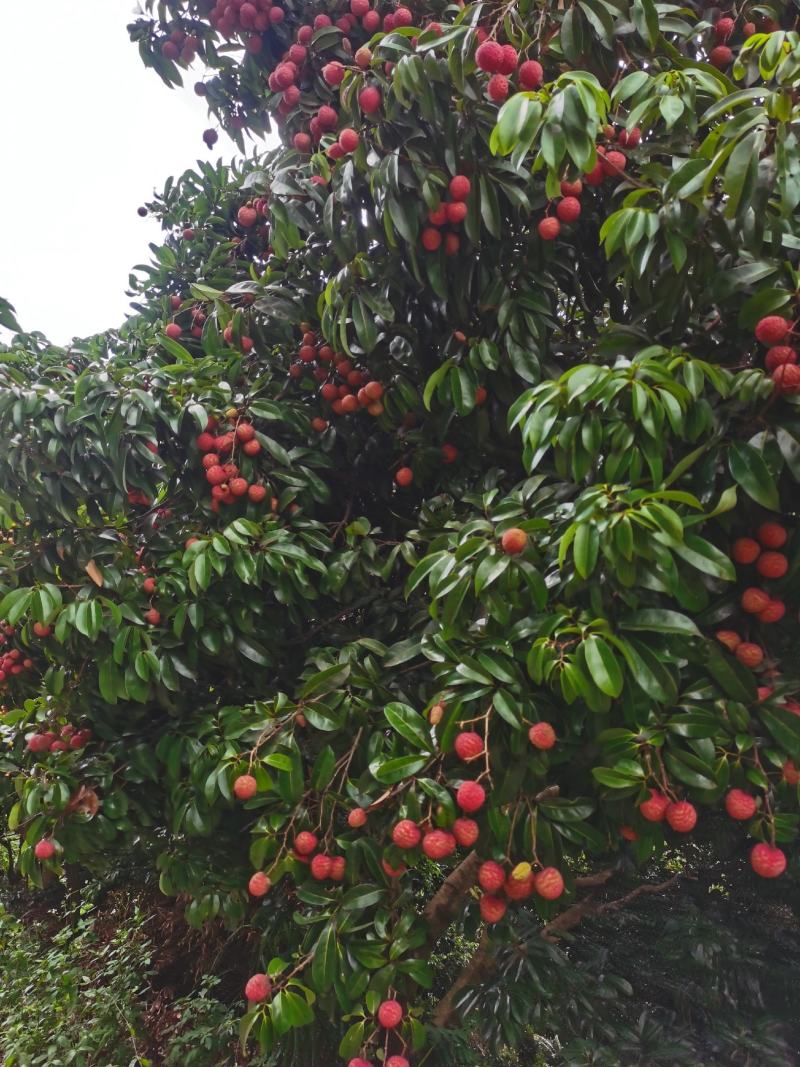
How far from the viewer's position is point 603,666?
881mm

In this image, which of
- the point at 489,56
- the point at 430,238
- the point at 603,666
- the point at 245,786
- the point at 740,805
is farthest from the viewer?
the point at 430,238

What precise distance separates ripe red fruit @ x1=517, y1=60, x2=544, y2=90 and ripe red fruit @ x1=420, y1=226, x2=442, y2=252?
288 millimetres

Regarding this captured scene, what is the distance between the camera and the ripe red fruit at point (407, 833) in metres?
1.04

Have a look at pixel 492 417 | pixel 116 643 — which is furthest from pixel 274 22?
pixel 116 643

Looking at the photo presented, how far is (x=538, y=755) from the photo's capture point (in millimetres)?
1049

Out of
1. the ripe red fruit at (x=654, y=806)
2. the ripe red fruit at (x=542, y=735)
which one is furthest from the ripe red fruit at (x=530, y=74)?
the ripe red fruit at (x=654, y=806)

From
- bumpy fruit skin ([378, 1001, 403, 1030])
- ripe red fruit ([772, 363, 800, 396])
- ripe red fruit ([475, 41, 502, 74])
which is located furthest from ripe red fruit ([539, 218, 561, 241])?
bumpy fruit skin ([378, 1001, 403, 1030])

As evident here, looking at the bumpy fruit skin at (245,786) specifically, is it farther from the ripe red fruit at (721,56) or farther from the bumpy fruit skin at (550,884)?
the ripe red fruit at (721,56)

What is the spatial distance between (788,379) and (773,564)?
281 mm

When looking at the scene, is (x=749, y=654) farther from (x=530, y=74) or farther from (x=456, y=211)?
(x=530, y=74)

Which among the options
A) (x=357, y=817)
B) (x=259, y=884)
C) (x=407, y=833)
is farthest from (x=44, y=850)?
(x=407, y=833)

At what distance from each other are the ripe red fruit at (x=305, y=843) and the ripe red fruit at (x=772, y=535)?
96 centimetres

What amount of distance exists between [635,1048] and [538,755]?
114cm

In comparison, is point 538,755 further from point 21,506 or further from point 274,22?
point 274,22
